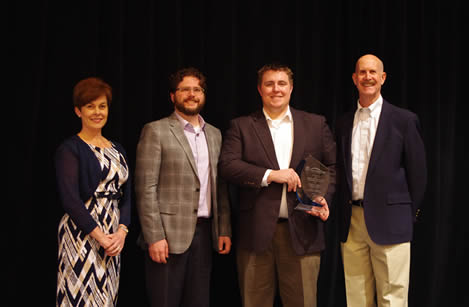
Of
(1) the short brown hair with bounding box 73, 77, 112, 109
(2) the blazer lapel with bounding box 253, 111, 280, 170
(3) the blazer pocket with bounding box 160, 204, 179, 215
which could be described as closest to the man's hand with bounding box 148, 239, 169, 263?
(3) the blazer pocket with bounding box 160, 204, 179, 215

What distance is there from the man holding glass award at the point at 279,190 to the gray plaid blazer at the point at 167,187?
23cm

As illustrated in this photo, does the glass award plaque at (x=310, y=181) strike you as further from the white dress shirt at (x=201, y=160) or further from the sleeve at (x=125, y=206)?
the sleeve at (x=125, y=206)

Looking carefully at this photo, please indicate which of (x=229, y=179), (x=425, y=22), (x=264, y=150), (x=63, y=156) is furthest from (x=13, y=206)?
(x=425, y=22)

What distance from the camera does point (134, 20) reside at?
2811 millimetres

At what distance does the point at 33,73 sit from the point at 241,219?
1735mm

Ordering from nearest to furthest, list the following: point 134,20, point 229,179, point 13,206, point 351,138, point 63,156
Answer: point 63,156 < point 229,179 < point 351,138 < point 13,206 < point 134,20

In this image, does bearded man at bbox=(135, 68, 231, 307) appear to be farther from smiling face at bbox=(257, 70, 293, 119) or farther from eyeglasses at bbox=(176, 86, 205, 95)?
smiling face at bbox=(257, 70, 293, 119)

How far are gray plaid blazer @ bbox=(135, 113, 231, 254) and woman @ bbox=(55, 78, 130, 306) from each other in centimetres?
12

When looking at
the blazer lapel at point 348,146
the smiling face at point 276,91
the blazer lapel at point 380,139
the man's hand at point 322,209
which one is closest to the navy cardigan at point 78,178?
the smiling face at point 276,91

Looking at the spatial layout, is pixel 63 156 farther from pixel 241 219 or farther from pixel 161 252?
pixel 241 219

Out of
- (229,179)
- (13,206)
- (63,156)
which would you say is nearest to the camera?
(63,156)

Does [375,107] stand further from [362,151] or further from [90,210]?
[90,210]

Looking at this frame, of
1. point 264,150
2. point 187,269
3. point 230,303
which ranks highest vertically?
point 264,150

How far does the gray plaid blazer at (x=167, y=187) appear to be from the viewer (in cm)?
217
